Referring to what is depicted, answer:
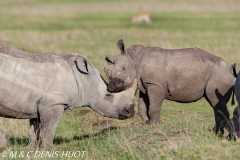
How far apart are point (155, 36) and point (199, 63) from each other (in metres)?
22.2

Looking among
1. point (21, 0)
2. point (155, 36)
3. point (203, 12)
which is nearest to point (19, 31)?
point (155, 36)

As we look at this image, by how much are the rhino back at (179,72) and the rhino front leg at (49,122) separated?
2360mm

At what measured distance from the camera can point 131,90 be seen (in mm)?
10727

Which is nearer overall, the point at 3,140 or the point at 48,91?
the point at 3,140

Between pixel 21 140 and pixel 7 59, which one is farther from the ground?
pixel 7 59

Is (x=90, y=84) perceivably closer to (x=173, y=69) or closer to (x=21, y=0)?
(x=173, y=69)

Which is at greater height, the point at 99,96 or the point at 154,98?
the point at 99,96

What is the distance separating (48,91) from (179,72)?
9.95ft

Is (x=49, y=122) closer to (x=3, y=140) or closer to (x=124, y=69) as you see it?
(x=3, y=140)

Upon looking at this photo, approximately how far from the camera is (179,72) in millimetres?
11781

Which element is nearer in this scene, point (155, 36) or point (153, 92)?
point (153, 92)

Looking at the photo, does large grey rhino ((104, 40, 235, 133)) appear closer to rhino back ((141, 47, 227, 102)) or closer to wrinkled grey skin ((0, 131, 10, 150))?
rhino back ((141, 47, 227, 102))

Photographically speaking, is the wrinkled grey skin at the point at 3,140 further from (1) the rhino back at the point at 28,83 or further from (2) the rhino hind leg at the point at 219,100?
(2) the rhino hind leg at the point at 219,100

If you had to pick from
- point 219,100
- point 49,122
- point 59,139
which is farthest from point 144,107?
point 49,122
